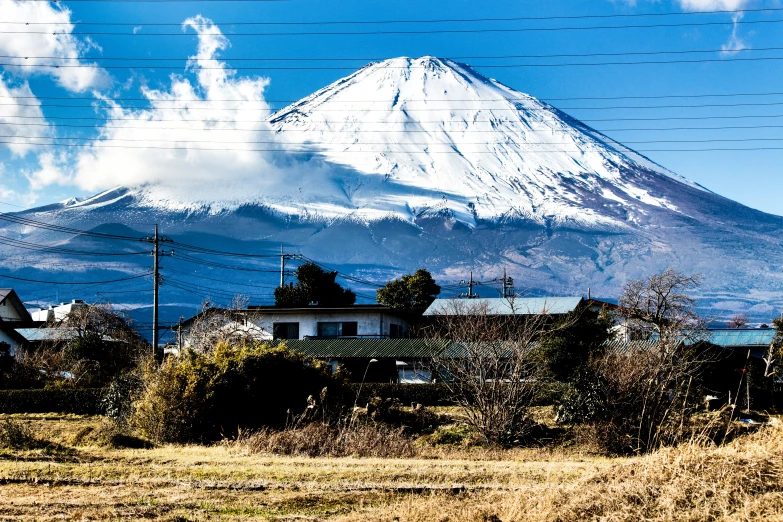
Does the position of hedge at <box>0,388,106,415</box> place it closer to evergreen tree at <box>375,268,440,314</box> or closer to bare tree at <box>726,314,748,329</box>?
evergreen tree at <box>375,268,440,314</box>

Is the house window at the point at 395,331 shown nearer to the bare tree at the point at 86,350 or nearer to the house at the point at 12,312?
the bare tree at the point at 86,350

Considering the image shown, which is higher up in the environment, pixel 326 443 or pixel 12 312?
pixel 12 312

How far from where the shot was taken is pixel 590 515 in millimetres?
10625

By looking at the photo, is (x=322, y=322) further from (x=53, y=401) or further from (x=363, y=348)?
(x=53, y=401)

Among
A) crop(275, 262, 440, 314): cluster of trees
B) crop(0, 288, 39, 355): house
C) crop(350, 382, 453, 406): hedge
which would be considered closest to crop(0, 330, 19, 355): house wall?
crop(0, 288, 39, 355): house

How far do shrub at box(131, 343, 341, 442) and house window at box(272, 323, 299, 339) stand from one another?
26956mm

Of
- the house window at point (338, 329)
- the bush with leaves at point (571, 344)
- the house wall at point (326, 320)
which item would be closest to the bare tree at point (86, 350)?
the house wall at point (326, 320)

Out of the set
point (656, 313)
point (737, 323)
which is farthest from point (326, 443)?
point (737, 323)

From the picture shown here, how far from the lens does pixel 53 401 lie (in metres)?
35.0

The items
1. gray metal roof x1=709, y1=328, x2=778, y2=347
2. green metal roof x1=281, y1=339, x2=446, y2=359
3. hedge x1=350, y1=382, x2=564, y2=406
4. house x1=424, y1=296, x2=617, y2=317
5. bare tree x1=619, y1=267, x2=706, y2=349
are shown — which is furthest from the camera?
house x1=424, y1=296, x2=617, y2=317

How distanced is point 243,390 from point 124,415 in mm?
4183

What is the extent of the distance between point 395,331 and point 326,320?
499 centimetres

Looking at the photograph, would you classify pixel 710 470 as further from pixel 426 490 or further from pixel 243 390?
pixel 243 390

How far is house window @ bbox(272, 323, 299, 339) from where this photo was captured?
56.8 metres
